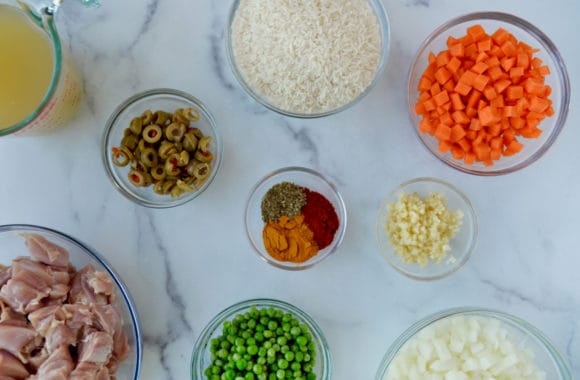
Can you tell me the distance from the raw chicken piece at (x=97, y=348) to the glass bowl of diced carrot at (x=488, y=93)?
1285 millimetres

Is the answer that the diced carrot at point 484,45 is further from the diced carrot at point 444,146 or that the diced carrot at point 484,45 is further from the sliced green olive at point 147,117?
the sliced green olive at point 147,117

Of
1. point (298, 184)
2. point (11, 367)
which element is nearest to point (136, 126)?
point (298, 184)

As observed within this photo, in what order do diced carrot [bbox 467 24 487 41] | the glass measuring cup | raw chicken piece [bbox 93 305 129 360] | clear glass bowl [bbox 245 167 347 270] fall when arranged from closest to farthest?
the glass measuring cup → raw chicken piece [bbox 93 305 129 360] → diced carrot [bbox 467 24 487 41] → clear glass bowl [bbox 245 167 347 270]

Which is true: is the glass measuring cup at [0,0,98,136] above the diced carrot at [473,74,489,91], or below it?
below

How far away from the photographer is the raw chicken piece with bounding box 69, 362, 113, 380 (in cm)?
193

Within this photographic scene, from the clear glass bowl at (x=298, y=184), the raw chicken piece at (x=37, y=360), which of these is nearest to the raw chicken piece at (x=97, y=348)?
the raw chicken piece at (x=37, y=360)

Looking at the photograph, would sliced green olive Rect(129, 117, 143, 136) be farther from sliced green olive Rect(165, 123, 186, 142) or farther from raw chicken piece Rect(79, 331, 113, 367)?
raw chicken piece Rect(79, 331, 113, 367)

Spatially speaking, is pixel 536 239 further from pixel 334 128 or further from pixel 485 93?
pixel 334 128

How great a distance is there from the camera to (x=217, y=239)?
2.31m

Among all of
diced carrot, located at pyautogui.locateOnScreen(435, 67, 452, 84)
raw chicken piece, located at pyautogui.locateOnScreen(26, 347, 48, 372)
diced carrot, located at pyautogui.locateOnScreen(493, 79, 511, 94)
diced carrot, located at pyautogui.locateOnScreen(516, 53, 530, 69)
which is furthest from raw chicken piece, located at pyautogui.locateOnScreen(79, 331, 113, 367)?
diced carrot, located at pyautogui.locateOnScreen(516, 53, 530, 69)

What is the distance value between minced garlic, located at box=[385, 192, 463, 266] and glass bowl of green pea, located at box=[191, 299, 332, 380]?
1.41 feet

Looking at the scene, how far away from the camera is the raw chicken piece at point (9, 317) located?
6.40 feet

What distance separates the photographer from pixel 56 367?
192 centimetres

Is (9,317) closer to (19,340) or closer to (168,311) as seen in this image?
(19,340)
